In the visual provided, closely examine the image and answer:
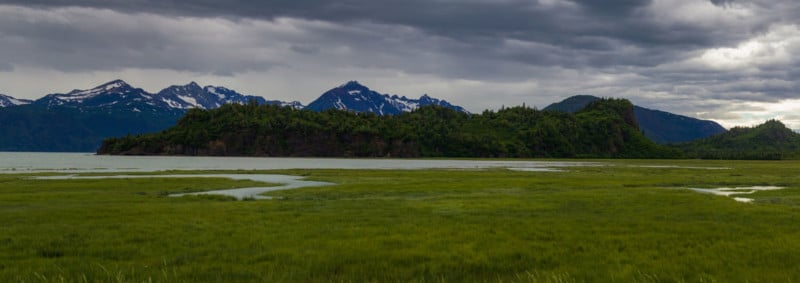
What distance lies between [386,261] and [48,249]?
1244 centimetres

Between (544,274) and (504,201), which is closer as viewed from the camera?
(544,274)

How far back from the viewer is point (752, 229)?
26125mm

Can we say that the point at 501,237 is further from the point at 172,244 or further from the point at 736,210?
the point at 736,210

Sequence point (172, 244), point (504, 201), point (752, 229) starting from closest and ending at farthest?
1. point (172, 244)
2. point (752, 229)
3. point (504, 201)

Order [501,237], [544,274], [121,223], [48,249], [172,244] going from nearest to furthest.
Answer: [544,274], [48,249], [172,244], [501,237], [121,223]

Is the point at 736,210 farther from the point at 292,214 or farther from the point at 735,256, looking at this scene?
the point at 292,214

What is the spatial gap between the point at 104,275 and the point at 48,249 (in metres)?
6.03

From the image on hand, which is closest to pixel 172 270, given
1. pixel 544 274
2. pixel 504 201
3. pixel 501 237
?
pixel 544 274

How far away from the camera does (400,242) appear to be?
2219cm

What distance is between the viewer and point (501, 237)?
2361cm

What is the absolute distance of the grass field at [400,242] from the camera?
16375mm

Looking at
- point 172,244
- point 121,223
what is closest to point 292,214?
point 121,223

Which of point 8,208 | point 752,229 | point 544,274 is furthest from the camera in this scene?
point 8,208

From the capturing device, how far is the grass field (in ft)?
53.7
